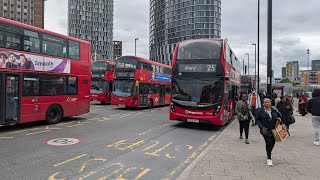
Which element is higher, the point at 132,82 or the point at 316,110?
the point at 132,82

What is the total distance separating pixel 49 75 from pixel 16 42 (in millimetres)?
2140

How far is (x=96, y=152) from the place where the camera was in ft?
26.3

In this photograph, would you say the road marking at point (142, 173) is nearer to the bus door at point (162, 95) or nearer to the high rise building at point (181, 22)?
Result: the bus door at point (162, 95)

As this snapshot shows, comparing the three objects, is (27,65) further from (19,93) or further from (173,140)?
(173,140)

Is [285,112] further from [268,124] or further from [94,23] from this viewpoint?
[94,23]

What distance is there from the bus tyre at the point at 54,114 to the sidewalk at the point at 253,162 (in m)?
7.53

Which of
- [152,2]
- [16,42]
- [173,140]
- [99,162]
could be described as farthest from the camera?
[152,2]

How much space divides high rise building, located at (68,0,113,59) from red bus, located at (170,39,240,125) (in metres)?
133

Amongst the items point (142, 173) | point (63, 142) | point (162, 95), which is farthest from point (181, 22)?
point (142, 173)

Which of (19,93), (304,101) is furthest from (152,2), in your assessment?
(19,93)

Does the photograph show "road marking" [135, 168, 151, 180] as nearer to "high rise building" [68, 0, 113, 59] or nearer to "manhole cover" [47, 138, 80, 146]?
"manhole cover" [47, 138, 80, 146]

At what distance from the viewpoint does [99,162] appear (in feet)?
22.9

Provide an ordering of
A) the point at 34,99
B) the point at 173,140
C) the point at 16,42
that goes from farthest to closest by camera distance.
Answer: the point at 34,99
the point at 16,42
the point at 173,140

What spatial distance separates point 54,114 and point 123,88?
9.49 m
